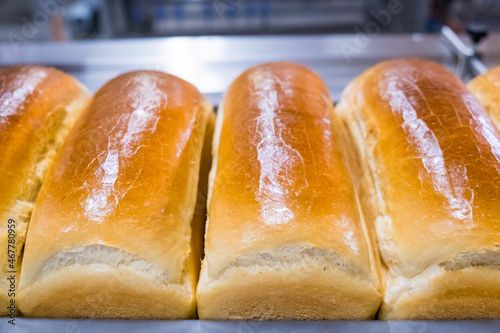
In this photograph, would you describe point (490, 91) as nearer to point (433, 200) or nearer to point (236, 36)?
point (433, 200)

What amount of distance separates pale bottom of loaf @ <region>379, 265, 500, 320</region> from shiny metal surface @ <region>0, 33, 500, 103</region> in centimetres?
129

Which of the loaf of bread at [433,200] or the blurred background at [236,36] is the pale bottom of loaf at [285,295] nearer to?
the loaf of bread at [433,200]

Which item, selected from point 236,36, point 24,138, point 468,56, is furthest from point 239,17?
point 24,138

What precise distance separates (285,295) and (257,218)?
0.24 meters

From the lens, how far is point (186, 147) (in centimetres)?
147

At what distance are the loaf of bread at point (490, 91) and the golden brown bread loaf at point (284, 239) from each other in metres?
0.74

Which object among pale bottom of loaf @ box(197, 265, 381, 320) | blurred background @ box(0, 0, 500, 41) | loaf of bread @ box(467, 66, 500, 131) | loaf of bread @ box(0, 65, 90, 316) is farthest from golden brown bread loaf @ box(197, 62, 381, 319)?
blurred background @ box(0, 0, 500, 41)

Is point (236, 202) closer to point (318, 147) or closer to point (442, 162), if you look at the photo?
point (318, 147)

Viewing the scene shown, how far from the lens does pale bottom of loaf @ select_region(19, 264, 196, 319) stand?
1193 millimetres

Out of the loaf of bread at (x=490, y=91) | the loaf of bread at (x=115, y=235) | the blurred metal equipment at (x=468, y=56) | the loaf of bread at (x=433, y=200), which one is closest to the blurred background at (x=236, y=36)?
the blurred metal equipment at (x=468, y=56)

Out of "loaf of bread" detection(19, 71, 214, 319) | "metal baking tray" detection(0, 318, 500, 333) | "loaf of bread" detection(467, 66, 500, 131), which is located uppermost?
"loaf of bread" detection(467, 66, 500, 131)

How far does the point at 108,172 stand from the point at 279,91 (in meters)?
0.71

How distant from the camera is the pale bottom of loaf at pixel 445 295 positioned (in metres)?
1.17

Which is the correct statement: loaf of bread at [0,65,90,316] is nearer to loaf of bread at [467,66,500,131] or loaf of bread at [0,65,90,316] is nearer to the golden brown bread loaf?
the golden brown bread loaf
